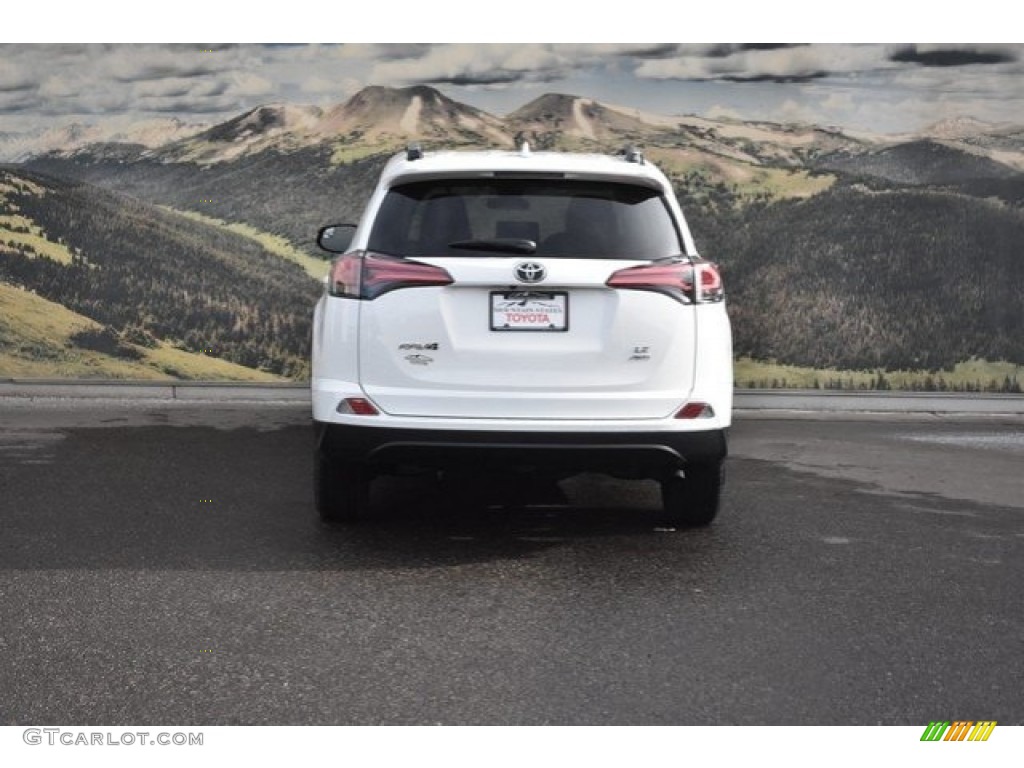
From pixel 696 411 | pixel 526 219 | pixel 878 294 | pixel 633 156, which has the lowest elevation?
pixel 878 294

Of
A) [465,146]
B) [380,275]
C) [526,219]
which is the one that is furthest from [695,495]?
[465,146]

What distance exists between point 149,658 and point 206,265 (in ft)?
31.8

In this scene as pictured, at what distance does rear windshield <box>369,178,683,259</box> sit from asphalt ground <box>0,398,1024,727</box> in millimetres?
1455

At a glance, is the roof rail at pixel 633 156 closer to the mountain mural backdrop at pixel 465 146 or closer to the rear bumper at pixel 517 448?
the rear bumper at pixel 517 448

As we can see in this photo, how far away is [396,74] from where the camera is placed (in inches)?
544

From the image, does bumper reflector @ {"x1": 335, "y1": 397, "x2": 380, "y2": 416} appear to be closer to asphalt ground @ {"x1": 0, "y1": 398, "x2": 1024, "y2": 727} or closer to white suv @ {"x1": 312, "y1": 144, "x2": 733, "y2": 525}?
white suv @ {"x1": 312, "y1": 144, "x2": 733, "y2": 525}

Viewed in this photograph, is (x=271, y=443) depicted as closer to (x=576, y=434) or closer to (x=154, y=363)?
(x=154, y=363)

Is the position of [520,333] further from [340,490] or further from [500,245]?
[340,490]

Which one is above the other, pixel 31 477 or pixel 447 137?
pixel 447 137

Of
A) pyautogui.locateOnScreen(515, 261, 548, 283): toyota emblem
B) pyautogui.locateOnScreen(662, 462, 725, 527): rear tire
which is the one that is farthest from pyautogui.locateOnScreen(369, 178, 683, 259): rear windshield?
pyautogui.locateOnScreen(662, 462, 725, 527): rear tire

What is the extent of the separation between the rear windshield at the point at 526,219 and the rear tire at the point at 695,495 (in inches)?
45.9

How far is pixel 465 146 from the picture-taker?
45.8ft

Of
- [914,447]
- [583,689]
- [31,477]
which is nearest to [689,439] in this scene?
[583,689]

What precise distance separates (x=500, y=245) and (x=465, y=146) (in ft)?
26.3
